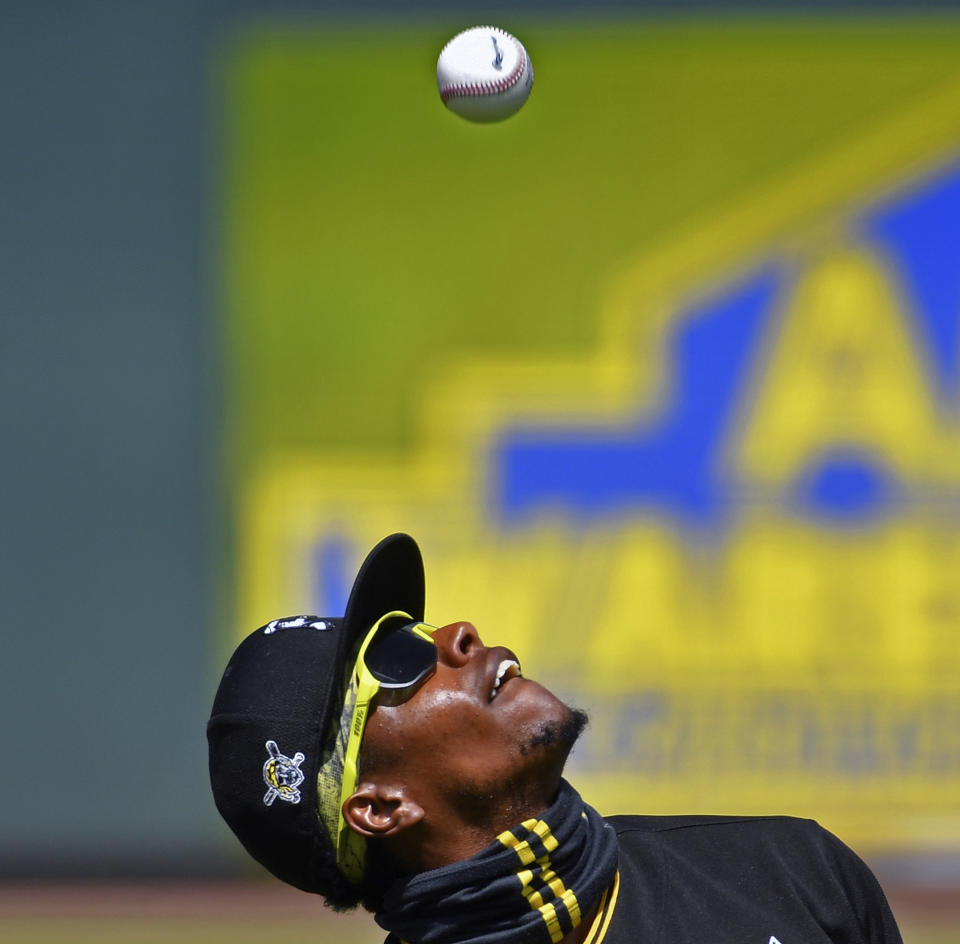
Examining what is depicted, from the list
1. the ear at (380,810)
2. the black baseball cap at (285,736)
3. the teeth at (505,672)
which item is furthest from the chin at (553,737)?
the black baseball cap at (285,736)

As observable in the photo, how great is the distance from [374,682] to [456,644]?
6.1 inches

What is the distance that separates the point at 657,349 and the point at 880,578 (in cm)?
158

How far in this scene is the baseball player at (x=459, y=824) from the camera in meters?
2.17

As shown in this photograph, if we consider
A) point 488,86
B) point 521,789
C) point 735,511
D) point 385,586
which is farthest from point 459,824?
point 735,511

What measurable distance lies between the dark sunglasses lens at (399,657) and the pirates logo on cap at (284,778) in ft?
0.64

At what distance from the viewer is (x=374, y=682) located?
2277mm

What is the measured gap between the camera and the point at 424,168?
7.11 m

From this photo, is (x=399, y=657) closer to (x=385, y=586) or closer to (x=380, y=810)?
(x=385, y=586)


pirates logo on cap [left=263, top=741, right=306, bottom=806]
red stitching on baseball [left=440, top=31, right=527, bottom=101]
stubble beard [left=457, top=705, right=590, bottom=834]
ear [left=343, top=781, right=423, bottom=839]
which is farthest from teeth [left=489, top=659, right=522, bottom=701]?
red stitching on baseball [left=440, top=31, right=527, bottom=101]

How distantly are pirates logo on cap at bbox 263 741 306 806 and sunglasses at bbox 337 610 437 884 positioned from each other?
0.08 m

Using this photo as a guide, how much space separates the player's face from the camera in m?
2.21

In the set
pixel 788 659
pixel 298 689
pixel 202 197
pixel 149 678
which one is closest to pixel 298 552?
pixel 149 678

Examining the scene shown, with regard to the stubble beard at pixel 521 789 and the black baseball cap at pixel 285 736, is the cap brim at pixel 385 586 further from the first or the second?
the stubble beard at pixel 521 789

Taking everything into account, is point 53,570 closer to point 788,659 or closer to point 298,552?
point 298,552
